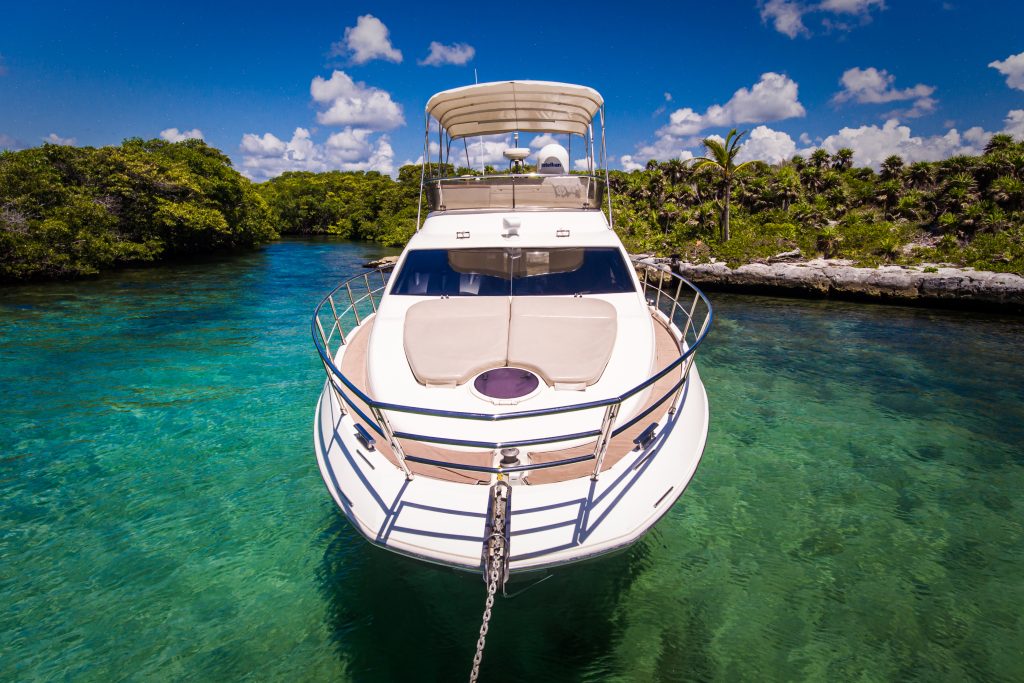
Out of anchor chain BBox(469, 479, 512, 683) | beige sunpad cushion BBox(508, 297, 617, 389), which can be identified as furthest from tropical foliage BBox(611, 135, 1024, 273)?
anchor chain BBox(469, 479, 512, 683)

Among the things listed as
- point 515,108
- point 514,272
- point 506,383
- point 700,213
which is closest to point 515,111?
point 515,108

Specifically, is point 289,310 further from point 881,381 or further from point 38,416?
point 881,381

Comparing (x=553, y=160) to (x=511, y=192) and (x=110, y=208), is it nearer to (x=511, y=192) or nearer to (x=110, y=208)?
(x=511, y=192)

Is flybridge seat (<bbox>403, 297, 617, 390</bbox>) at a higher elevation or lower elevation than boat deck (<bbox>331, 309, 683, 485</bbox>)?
higher

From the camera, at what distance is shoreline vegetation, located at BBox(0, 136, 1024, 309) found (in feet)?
71.4

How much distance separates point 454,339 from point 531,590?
237cm

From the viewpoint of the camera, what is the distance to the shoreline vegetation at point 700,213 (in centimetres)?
2177

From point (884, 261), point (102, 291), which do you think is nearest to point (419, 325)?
point (102, 291)

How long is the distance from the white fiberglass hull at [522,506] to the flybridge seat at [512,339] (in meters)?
0.83

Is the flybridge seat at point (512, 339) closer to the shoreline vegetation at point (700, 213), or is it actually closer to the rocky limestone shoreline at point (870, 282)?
the rocky limestone shoreline at point (870, 282)

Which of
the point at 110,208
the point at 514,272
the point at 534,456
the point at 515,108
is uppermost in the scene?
the point at 110,208

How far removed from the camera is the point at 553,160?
8.97 metres

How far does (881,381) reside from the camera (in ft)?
32.6

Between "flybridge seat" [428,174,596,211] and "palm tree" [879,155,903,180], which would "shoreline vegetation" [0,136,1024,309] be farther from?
"flybridge seat" [428,174,596,211]
